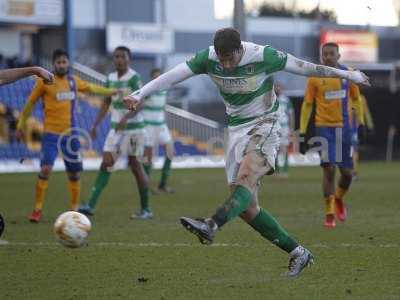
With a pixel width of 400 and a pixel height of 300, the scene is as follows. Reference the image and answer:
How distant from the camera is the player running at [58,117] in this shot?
42.8 feet

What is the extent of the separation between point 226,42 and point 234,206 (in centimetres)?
128

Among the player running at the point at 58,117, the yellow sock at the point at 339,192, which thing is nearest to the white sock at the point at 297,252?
the yellow sock at the point at 339,192

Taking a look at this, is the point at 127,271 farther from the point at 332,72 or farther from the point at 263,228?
the point at 332,72

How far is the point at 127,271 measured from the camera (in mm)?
8367

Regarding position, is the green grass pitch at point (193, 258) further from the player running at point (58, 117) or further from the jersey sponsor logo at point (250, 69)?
the jersey sponsor logo at point (250, 69)

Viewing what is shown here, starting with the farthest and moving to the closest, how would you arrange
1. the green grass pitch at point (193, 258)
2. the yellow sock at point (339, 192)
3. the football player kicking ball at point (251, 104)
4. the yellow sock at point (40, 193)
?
the yellow sock at point (40, 193), the yellow sock at point (339, 192), the football player kicking ball at point (251, 104), the green grass pitch at point (193, 258)

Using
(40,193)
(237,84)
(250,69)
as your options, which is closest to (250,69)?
(250,69)

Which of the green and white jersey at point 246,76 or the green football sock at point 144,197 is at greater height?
the green and white jersey at point 246,76

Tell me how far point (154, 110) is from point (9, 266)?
1043cm

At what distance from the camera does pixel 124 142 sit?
1341 centimetres

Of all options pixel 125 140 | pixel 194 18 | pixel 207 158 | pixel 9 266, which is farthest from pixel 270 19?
pixel 9 266

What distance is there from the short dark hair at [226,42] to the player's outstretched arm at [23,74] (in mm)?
1821

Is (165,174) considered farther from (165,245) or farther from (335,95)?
(165,245)

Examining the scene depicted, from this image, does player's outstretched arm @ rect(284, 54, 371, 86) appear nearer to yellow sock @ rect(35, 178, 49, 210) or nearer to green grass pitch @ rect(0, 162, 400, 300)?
green grass pitch @ rect(0, 162, 400, 300)
